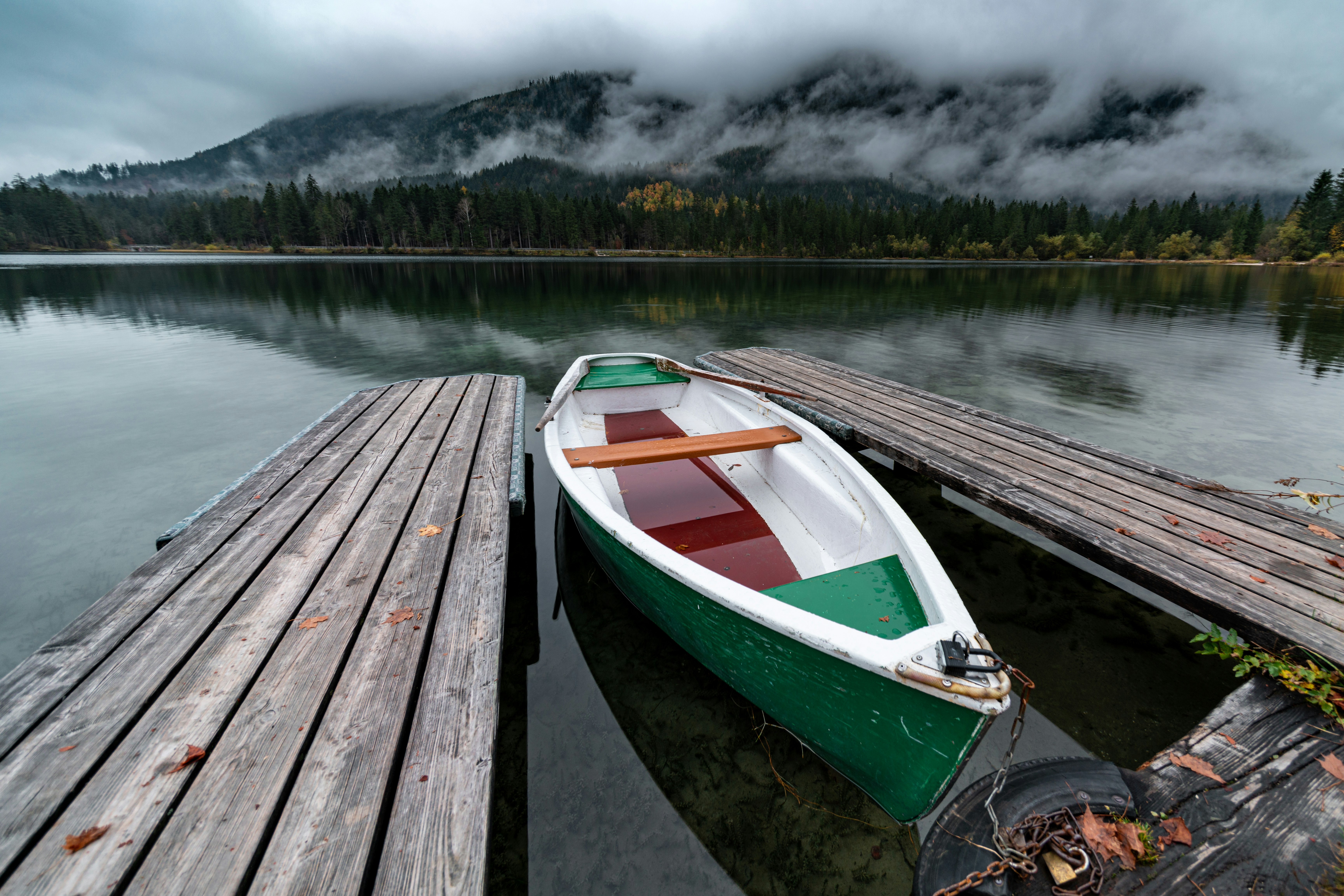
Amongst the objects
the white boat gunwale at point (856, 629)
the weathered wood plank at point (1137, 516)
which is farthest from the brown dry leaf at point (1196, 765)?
the weathered wood plank at point (1137, 516)

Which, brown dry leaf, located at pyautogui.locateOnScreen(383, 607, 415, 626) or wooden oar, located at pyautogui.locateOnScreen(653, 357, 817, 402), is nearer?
brown dry leaf, located at pyautogui.locateOnScreen(383, 607, 415, 626)

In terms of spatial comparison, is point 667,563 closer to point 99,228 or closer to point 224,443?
point 224,443

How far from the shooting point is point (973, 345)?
14.4 m

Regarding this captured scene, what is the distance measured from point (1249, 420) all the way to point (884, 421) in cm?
722

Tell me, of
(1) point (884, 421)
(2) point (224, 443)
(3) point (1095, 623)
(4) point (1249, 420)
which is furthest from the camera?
(4) point (1249, 420)

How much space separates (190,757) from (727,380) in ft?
16.4

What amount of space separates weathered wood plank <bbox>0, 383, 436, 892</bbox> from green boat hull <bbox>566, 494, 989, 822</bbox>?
6.02 feet

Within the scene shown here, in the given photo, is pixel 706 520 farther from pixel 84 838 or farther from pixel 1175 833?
pixel 84 838

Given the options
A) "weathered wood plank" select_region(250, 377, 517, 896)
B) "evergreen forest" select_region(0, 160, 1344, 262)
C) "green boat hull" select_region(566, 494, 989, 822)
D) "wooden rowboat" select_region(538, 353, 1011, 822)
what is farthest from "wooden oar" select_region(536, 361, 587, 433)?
"evergreen forest" select_region(0, 160, 1344, 262)

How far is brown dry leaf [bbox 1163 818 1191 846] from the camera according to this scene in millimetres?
1793

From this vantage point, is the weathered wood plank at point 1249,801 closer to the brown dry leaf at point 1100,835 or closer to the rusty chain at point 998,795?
the brown dry leaf at point 1100,835

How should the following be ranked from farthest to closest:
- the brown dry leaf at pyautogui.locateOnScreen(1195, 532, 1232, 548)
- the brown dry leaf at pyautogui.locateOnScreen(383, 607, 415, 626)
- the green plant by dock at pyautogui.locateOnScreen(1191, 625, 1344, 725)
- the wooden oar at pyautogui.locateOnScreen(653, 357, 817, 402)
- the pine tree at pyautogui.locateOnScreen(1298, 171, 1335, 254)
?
1. the pine tree at pyautogui.locateOnScreen(1298, 171, 1335, 254)
2. the wooden oar at pyautogui.locateOnScreen(653, 357, 817, 402)
3. the brown dry leaf at pyautogui.locateOnScreen(1195, 532, 1232, 548)
4. the brown dry leaf at pyautogui.locateOnScreen(383, 607, 415, 626)
5. the green plant by dock at pyautogui.locateOnScreen(1191, 625, 1344, 725)

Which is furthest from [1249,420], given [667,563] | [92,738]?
[92,738]

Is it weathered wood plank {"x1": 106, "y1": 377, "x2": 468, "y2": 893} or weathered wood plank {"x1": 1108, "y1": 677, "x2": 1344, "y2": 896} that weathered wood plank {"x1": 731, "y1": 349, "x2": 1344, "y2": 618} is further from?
weathered wood plank {"x1": 106, "y1": 377, "x2": 468, "y2": 893}
